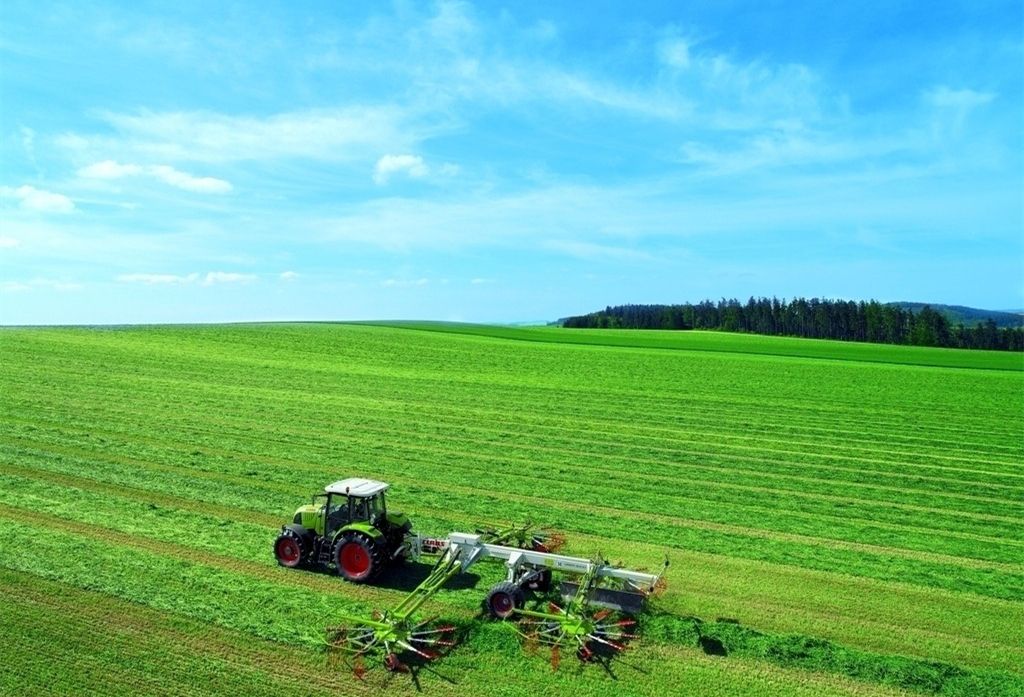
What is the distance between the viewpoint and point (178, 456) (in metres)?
20.8

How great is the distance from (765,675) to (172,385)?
107 feet

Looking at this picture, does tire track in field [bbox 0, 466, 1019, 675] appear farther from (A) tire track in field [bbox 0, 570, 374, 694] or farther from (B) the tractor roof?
(A) tire track in field [bbox 0, 570, 374, 694]

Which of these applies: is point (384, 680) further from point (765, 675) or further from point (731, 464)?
point (731, 464)

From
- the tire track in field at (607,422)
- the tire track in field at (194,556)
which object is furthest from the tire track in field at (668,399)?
the tire track in field at (194,556)

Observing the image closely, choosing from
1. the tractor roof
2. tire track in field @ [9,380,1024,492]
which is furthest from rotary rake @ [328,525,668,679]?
tire track in field @ [9,380,1024,492]

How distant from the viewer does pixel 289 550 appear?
42.8 ft

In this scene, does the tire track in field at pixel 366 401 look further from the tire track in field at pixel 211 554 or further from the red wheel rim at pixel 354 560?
the red wheel rim at pixel 354 560

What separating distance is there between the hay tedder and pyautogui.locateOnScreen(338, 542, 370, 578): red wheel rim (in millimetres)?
18

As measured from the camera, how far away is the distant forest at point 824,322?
4232 inches

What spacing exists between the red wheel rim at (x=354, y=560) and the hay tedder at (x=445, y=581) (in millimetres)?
18

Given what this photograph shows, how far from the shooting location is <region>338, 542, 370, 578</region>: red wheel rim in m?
12.4

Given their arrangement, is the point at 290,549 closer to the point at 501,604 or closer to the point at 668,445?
the point at 501,604

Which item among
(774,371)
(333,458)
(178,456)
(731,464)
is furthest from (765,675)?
(774,371)

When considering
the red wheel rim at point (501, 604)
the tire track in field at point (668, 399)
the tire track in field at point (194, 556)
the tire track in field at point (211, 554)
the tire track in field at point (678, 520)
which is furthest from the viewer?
the tire track in field at point (668, 399)
